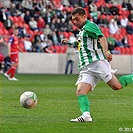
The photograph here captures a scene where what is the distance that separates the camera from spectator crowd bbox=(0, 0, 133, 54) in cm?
3350

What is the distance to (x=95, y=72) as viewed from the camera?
1050 cm

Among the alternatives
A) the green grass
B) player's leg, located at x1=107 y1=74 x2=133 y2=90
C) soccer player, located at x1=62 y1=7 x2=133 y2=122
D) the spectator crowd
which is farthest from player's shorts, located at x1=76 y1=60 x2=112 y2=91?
the spectator crowd

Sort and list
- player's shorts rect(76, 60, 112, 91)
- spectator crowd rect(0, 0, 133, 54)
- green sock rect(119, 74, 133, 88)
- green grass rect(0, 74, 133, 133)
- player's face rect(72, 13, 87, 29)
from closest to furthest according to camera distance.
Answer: green grass rect(0, 74, 133, 133) < player's face rect(72, 13, 87, 29) < player's shorts rect(76, 60, 112, 91) < green sock rect(119, 74, 133, 88) < spectator crowd rect(0, 0, 133, 54)

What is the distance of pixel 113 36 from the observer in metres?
38.3

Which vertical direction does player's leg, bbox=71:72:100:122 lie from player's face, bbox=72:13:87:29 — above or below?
below

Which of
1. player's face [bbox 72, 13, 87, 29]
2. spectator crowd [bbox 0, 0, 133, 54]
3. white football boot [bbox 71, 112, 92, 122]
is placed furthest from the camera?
spectator crowd [bbox 0, 0, 133, 54]

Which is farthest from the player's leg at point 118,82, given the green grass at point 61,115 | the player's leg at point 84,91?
the green grass at point 61,115

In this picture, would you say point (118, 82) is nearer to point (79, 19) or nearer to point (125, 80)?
point (125, 80)

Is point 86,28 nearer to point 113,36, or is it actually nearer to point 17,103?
point 17,103

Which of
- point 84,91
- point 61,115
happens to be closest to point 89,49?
point 84,91

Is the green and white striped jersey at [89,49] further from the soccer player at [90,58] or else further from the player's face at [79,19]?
the player's face at [79,19]

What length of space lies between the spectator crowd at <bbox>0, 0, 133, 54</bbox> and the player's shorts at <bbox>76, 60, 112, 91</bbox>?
793 inches

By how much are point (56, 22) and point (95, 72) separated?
994 inches

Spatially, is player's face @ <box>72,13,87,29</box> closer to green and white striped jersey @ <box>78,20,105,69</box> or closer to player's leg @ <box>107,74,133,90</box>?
green and white striped jersey @ <box>78,20,105,69</box>
